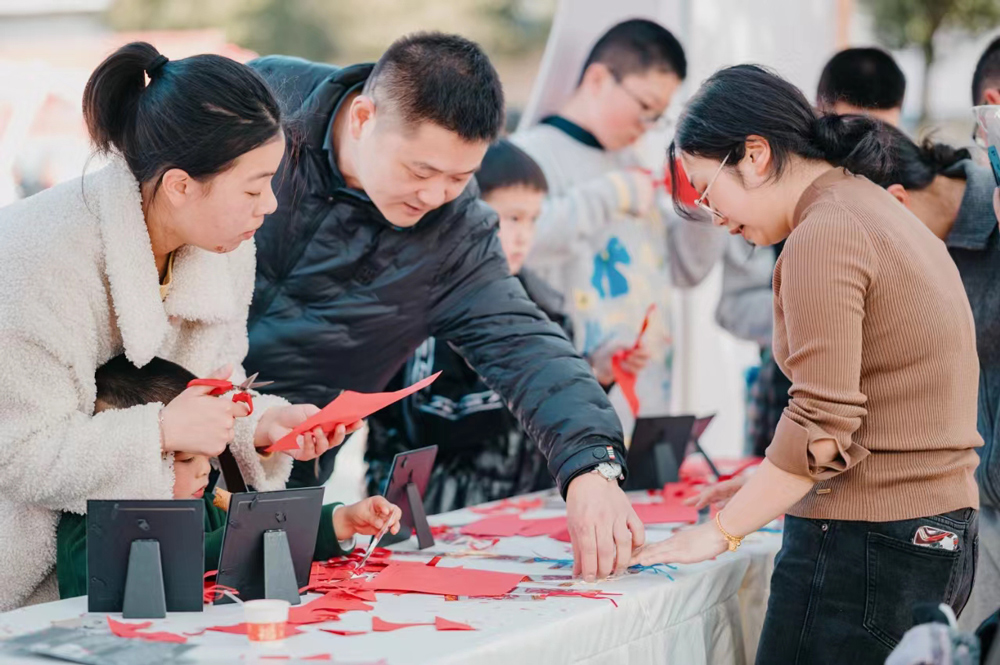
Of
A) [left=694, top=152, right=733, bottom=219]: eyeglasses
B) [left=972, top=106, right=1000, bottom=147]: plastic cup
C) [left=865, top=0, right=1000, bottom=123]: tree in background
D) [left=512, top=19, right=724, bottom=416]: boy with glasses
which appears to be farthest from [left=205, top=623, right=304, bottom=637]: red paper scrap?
[left=865, top=0, right=1000, bottom=123]: tree in background

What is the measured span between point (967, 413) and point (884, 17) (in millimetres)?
3837

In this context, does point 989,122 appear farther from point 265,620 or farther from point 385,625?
point 265,620

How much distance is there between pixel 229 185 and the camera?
157 cm

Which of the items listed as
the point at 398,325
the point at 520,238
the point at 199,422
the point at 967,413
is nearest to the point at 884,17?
the point at 520,238

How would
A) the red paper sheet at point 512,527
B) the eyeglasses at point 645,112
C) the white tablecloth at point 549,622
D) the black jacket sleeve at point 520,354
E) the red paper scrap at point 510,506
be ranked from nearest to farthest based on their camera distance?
the white tablecloth at point 549,622, the black jacket sleeve at point 520,354, the red paper sheet at point 512,527, the red paper scrap at point 510,506, the eyeglasses at point 645,112

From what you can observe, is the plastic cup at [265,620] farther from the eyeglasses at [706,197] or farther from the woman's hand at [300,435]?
the eyeglasses at [706,197]

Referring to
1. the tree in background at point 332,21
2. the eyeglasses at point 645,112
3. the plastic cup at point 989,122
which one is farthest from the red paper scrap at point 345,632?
the tree in background at point 332,21

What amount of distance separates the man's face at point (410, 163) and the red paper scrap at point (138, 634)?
819 millimetres

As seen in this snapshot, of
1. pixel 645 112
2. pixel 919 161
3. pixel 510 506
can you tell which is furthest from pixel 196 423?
pixel 645 112

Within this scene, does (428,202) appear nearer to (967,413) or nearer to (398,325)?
(398,325)

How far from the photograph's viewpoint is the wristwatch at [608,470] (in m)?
1.73

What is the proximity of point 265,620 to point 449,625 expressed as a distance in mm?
208

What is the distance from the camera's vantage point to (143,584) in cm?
137

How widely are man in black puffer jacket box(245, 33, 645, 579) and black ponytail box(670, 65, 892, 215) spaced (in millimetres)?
417
